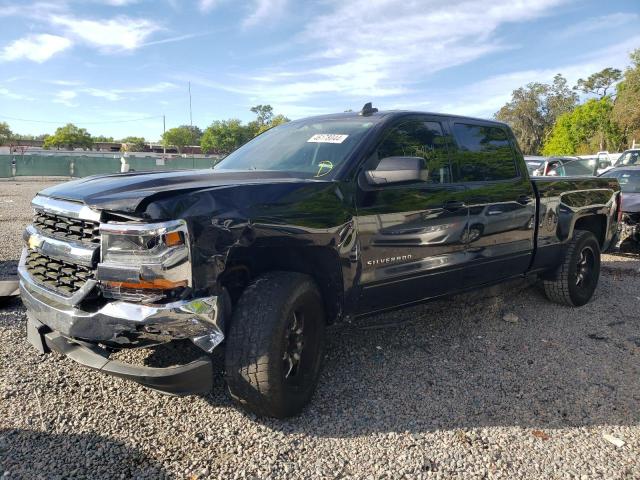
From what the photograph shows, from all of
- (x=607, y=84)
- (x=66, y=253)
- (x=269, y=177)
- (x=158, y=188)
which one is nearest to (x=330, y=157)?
(x=269, y=177)

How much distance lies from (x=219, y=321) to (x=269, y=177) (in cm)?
109

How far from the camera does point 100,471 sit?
2400mm

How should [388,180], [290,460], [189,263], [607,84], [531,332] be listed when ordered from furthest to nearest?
[607,84]
[531,332]
[388,180]
[290,460]
[189,263]

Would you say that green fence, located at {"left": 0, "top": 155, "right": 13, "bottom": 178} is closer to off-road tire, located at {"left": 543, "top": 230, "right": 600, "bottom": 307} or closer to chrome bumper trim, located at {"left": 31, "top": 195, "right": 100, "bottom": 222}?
chrome bumper trim, located at {"left": 31, "top": 195, "right": 100, "bottom": 222}

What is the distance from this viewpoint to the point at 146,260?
7.80 feet

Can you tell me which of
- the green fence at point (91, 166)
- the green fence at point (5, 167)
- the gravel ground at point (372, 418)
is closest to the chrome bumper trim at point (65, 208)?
the gravel ground at point (372, 418)

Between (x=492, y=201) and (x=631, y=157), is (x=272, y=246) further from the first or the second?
(x=631, y=157)

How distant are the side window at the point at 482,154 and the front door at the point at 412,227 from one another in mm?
192

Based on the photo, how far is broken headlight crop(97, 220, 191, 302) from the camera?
92.9 inches

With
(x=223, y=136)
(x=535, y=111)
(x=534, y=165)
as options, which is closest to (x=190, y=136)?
(x=223, y=136)

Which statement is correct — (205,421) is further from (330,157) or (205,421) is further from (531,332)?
(531,332)

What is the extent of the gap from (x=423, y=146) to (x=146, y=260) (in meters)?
2.37

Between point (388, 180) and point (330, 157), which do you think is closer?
point (388, 180)

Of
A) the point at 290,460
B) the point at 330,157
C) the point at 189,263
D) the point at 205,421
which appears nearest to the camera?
the point at 189,263
